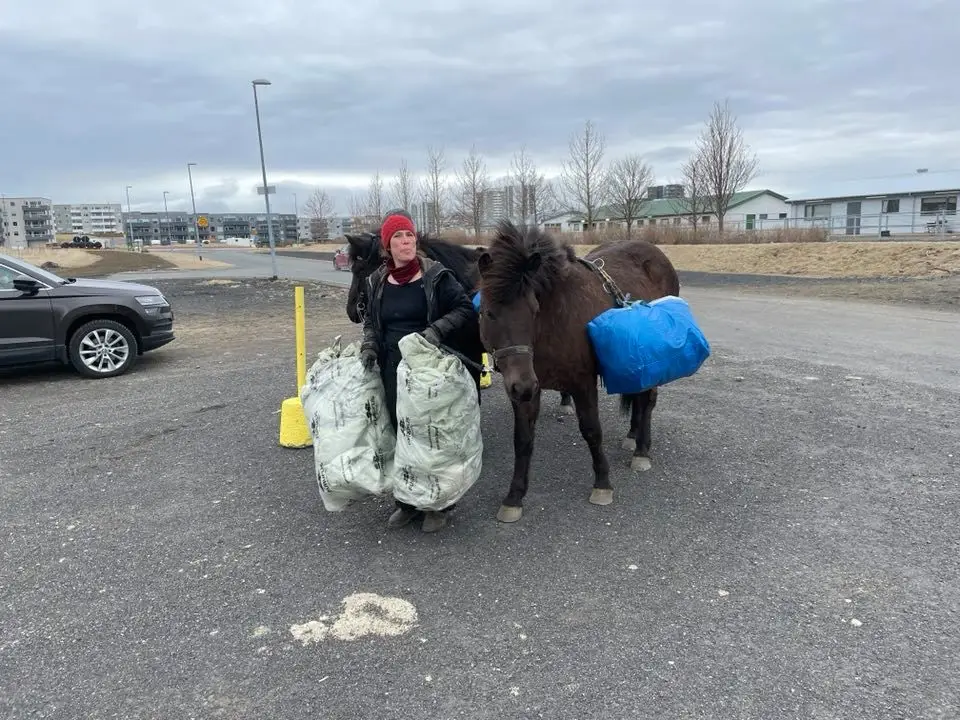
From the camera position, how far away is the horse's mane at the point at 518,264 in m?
3.64

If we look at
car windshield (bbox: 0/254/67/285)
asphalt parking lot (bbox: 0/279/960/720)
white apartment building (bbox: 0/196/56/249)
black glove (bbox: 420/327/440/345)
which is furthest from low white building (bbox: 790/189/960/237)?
white apartment building (bbox: 0/196/56/249)

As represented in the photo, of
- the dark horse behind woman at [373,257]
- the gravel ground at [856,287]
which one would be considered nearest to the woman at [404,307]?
the dark horse behind woman at [373,257]

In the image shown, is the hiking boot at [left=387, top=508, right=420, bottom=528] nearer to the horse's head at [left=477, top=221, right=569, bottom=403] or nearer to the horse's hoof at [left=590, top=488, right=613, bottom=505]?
the horse's head at [left=477, top=221, right=569, bottom=403]

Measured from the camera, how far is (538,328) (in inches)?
156

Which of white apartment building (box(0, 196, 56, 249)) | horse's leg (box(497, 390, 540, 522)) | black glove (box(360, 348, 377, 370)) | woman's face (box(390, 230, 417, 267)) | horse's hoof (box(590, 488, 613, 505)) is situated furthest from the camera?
white apartment building (box(0, 196, 56, 249))

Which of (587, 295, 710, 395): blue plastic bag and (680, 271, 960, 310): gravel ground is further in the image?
(680, 271, 960, 310): gravel ground

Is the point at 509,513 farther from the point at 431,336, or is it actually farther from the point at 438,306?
the point at 438,306

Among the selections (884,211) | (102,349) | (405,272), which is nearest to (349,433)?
(405,272)

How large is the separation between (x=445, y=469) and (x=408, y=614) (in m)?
0.82

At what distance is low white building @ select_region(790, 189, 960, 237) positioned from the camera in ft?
131

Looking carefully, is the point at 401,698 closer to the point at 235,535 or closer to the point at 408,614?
the point at 408,614

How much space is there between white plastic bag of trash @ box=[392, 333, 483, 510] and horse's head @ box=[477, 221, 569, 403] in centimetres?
27

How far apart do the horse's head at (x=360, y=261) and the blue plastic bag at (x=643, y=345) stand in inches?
79.7

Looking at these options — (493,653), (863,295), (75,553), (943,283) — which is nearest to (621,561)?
(493,653)
